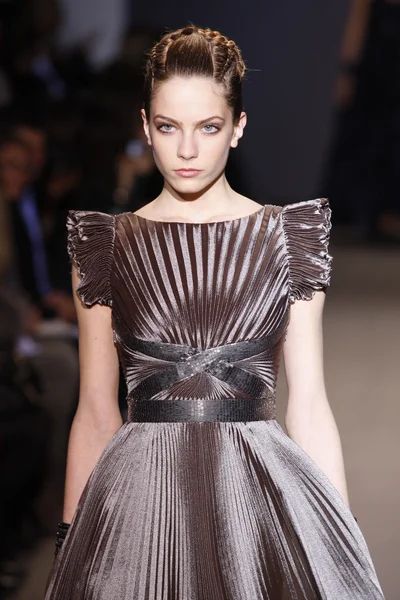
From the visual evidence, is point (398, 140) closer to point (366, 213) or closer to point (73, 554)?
point (366, 213)

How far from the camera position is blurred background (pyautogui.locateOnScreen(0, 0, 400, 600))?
4.29m

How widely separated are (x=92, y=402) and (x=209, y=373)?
0.66ft

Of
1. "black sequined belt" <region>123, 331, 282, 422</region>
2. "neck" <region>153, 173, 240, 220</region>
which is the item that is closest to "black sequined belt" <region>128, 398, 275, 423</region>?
"black sequined belt" <region>123, 331, 282, 422</region>

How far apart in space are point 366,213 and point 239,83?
8527 millimetres

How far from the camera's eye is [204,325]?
1.93m

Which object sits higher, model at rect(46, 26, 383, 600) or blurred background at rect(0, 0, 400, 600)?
blurred background at rect(0, 0, 400, 600)

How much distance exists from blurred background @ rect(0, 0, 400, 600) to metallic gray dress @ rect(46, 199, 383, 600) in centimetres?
65

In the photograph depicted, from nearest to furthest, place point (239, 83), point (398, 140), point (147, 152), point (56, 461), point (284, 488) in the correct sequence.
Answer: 1. point (284, 488)
2. point (239, 83)
3. point (56, 461)
4. point (147, 152)
5. point (398, 140)

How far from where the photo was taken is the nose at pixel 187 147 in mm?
1902

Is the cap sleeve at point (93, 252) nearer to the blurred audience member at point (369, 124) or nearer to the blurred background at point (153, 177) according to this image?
the blurred background at point (153, 177)

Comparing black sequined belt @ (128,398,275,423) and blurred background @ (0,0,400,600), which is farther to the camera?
blurred background @ (0,0,400,600)

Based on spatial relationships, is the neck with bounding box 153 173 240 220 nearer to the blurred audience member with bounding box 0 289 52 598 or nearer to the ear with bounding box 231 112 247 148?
the ear with bounding box 231 112 247 148

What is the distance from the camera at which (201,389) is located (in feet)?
6.23

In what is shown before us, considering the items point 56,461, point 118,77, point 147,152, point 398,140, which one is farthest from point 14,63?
point 398,140
